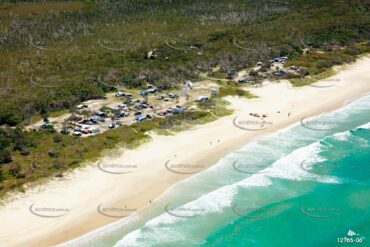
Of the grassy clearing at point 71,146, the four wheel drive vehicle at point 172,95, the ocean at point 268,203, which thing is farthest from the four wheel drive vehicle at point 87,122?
the ocean at point 268,203

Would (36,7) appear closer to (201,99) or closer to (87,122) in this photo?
(201,99)

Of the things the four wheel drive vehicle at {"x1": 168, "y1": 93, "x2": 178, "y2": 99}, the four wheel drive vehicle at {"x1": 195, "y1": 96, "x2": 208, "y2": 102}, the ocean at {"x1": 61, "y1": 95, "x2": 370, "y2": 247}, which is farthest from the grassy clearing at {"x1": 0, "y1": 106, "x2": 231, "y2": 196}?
the ocean at {"x1": 61, "y1": 95, "x2": 370, "y2": 247}

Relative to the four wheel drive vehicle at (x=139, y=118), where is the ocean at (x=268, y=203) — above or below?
below

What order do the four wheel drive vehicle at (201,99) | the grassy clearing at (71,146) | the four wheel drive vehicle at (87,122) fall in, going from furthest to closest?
the four wheel drive vehicle at (201,99)
the four wheel drive vehicle at (87,122)
the grassy clearing at (71,146)

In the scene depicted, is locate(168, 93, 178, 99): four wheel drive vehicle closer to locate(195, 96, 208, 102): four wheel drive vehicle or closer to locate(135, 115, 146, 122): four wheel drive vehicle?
locate(195, 96, 208, 102): four wheel drive vehicle

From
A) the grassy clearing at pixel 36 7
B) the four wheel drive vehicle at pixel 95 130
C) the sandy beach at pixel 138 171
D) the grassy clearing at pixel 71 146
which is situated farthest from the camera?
the grassy clearing at pixel 36 7

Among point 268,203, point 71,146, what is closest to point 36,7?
point 71,146

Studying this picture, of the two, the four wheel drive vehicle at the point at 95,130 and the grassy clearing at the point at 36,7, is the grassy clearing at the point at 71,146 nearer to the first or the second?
the four wheel drive vehicle at the point at 95,130
